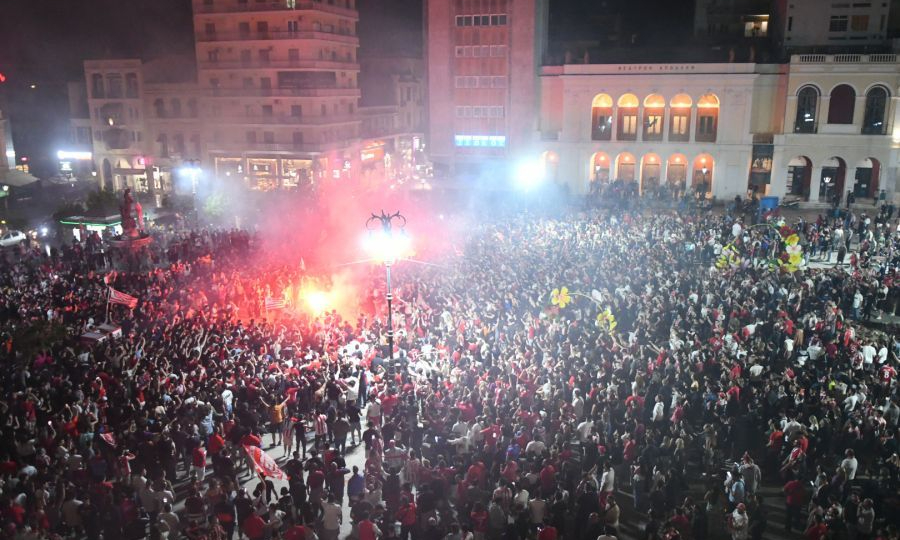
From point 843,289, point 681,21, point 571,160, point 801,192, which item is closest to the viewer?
point 843,289

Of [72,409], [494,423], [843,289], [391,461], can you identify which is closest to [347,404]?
[391,461]

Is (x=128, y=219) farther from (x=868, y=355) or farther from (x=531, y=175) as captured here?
(x=531, y=175)

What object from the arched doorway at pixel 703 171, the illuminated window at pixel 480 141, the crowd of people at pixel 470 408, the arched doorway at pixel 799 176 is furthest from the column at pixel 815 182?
the illuminated window at pixel 480 141

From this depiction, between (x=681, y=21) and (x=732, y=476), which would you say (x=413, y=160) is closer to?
(x=681, y=21)

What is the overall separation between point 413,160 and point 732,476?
55.1 metres

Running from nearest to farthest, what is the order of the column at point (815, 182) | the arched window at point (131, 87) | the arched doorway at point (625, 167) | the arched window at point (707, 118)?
the column at point (815, 182) → the arched window at point (707, 118) → the arched doorway at point (625, 167) → the arched window at point (131, 87)

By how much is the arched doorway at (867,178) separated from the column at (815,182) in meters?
1.99

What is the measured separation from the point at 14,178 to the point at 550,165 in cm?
3754

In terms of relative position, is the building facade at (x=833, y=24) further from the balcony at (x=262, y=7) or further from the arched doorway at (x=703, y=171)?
the balcony at (x=262, y=7)

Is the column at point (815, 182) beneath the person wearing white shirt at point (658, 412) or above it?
above

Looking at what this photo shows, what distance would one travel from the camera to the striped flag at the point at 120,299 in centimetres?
2019

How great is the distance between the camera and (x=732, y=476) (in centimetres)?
1199

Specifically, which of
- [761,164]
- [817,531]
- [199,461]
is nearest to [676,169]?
[761,164]

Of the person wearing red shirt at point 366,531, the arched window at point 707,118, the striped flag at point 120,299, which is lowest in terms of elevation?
the person wearing red shirt at point 366,531
